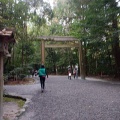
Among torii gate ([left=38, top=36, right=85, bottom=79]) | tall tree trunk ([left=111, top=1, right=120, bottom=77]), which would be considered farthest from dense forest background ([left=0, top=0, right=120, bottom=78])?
torii gate ([left=38, top=36, right=85, bottom=79])

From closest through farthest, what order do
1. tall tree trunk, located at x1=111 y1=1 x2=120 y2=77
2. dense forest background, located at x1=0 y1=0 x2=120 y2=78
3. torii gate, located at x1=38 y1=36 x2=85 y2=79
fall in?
dense forest background, located at x1=0 y1=0 x2=120 y2=78, tall tree trunk, located at x1=111 y1=1 x2=120 y2=77, torii gate, located at x1=38 y1=36 x2=85 y2=79

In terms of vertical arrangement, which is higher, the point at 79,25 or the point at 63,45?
the point at 79,25

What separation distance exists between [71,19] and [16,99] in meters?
21.1

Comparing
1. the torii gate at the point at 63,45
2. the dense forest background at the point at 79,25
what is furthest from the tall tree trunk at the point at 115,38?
the torii gate at the point at 63,45

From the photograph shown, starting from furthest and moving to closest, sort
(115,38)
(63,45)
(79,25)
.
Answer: (63,45) → (79,25) → (115,38)

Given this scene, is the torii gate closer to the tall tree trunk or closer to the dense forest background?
the dense forest background

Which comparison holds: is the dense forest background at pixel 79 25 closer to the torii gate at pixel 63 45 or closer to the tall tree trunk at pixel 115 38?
the tall tree trunk at pixel 115 38

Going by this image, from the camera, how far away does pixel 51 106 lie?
7590mm

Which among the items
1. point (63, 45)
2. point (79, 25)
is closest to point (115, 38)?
point (79, 25)

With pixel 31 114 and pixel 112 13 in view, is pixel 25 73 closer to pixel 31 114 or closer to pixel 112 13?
pixel 112 13

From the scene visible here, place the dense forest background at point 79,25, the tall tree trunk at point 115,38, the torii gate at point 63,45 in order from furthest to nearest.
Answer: the torii gate at point 63,45, the tall tree trunk at point 115,38, the dense forest background at point 79,25

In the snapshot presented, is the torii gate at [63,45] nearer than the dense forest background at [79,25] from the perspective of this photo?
No

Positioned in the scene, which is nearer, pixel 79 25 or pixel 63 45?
pixel 79 25

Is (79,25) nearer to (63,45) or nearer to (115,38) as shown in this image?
(115,38)
